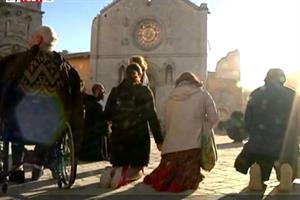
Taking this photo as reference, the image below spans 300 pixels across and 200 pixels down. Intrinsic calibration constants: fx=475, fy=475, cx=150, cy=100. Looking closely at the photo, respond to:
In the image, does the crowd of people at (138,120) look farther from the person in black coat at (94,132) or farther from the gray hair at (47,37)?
the person in black coat at (94,132)

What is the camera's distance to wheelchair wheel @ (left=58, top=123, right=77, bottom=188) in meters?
5.74

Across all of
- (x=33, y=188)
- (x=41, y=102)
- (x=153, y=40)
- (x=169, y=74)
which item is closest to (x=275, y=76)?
(x=41, y=102)

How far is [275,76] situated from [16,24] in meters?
29.8

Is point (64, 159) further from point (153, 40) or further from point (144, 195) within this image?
point (153, 40)

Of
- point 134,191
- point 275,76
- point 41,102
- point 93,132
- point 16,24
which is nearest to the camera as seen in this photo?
point 41,102

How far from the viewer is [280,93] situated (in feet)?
20.7

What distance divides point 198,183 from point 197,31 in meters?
30.7

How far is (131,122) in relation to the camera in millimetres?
6668

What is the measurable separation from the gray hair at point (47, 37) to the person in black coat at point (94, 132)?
374cm

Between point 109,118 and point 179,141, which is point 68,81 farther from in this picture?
point 179,141

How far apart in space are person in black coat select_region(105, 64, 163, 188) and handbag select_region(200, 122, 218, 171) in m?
0.61

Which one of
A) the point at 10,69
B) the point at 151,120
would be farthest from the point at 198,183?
the point at 10,69

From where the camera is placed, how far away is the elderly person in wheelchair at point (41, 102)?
214 inches

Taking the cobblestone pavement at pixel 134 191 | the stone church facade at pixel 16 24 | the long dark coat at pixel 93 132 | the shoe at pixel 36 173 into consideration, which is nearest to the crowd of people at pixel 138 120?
the shoe at pixel 36 173
